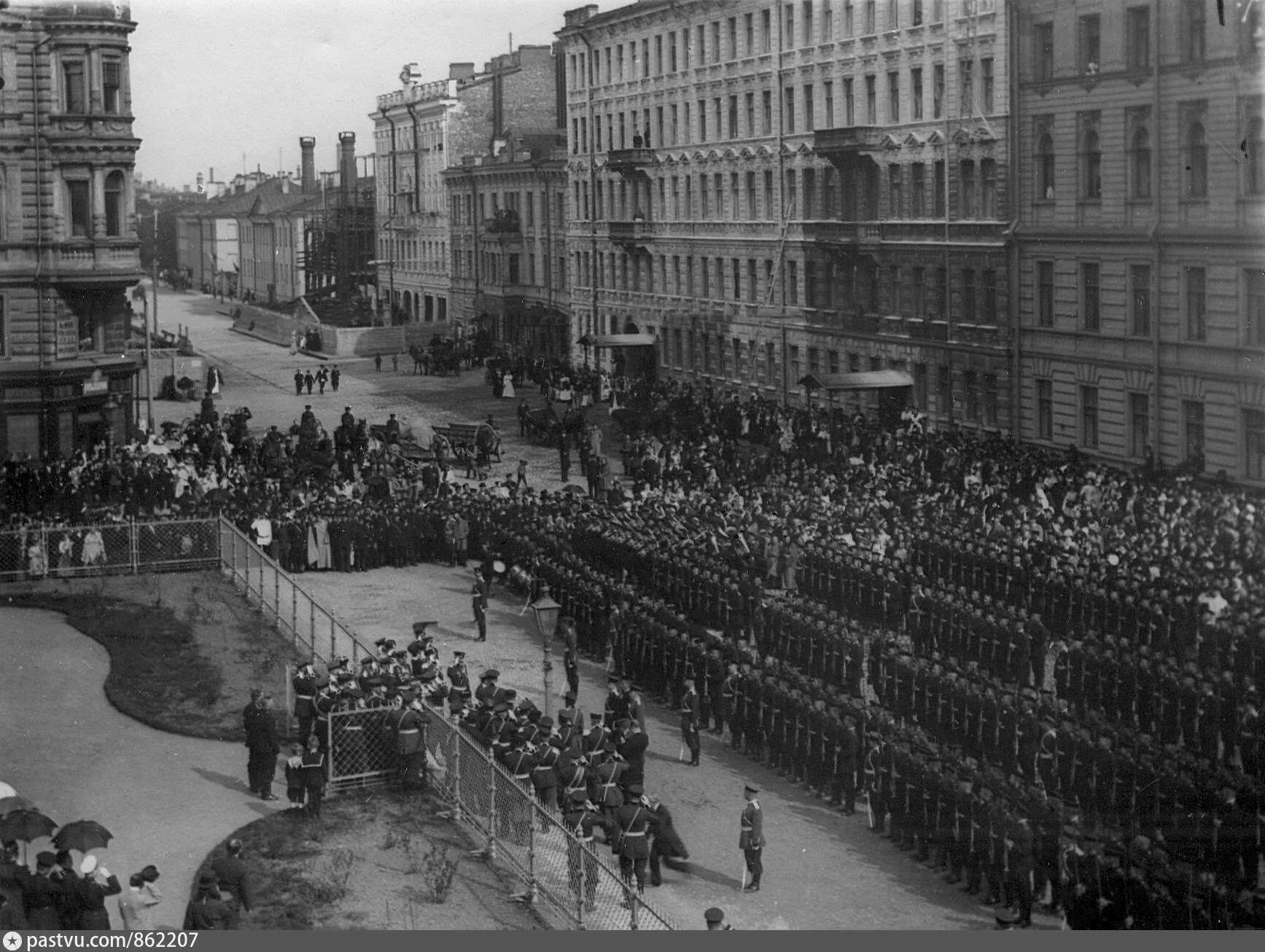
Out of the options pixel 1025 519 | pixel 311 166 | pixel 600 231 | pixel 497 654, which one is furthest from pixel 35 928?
pixel 311 166

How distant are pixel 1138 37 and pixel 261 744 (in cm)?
2796

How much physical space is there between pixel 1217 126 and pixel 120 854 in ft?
92.0

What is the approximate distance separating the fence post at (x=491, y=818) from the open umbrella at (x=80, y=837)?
474 centimetres

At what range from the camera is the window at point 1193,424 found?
1550 inches

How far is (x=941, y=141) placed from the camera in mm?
50719

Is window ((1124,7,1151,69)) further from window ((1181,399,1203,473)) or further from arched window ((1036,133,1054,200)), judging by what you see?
window ((1181,399,1203,473))

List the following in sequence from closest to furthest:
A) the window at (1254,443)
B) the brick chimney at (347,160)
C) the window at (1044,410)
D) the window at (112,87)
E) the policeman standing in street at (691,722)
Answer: the policeman standing in street at (691,722), the window at (1254,443), the window at (1044,410), the window at (112,87), the brick chimney at (347,160)

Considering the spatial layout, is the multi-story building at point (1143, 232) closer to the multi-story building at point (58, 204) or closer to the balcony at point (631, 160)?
the multi-story building at point (58, 204)

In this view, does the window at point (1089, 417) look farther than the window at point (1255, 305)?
Yes

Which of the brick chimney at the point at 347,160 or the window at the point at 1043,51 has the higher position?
the brick chimney at the point at 347,160

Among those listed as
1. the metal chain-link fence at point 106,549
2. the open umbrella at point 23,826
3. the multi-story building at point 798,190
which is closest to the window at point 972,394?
the multi-story building at point 798,190

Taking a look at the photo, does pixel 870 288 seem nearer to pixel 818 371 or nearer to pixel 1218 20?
pixel 818 371

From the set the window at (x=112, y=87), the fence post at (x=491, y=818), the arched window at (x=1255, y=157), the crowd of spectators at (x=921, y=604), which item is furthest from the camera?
the window at (x=112, y=87)

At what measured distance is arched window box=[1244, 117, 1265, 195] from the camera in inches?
1447
